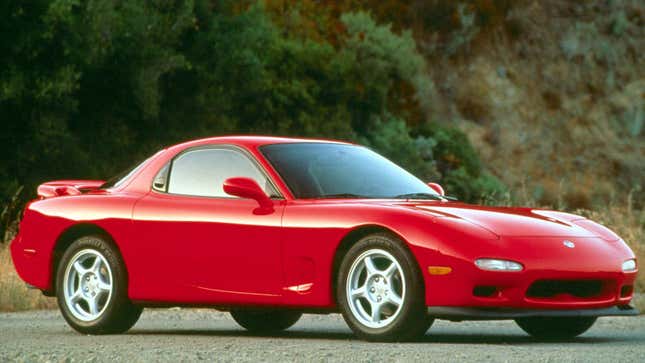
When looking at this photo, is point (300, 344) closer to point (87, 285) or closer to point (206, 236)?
point (206, 236)

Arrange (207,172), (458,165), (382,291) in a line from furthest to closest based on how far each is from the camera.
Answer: (458,165) → (207,172) → (382,291)

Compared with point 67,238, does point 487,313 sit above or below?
below

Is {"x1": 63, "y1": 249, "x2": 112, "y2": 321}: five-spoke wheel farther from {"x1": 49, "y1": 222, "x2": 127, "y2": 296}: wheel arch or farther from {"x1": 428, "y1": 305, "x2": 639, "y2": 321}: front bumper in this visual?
{"x1": 428, "y1": 305, "x2": 639, "y2": 321}: front bumper

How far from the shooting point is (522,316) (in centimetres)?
935

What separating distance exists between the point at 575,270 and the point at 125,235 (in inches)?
129

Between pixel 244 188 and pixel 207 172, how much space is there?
830 mm

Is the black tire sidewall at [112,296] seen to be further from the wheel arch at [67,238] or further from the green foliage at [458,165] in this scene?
the green foliage at [458,165]

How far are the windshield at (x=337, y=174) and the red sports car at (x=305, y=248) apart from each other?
16 millimetres

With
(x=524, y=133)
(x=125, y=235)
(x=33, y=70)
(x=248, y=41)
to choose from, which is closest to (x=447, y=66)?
(x=524, y=133)

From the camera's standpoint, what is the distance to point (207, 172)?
35.5 feet

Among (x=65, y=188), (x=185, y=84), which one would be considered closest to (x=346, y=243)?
(x=65, y=188)

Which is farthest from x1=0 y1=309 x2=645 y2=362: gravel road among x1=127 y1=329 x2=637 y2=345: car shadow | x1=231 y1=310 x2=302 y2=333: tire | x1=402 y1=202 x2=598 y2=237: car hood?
x1=402 y1=202 x2=598 y2=237: car hood

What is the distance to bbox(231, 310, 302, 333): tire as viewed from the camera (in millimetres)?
11695

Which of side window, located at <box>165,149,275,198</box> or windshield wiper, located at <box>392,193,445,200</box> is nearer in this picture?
windshield wiper, located at <box>392,193,445,200</box>
